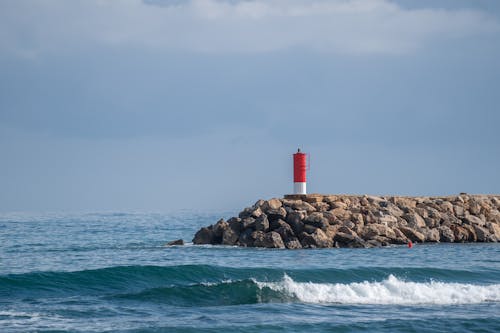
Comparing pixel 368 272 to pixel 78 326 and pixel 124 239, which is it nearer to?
pixel 78 326

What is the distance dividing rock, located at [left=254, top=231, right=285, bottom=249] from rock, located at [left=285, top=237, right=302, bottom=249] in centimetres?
21

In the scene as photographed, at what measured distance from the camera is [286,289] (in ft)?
54.6

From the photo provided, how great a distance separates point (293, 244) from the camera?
24.1m

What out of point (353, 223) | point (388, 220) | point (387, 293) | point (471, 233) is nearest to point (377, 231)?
point (353, 223)

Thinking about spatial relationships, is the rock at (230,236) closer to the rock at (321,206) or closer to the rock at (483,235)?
the rock at (321,206)

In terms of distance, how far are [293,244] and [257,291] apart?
305 inches

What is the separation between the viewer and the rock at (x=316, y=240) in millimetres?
23828

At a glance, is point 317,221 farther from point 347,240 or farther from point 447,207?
point 447,207

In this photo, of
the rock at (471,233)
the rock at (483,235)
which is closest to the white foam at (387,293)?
the rock at (471,233)

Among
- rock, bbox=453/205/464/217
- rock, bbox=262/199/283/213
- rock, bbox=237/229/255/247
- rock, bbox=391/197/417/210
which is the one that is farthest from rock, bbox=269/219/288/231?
rock, bbox=453/205/464/217

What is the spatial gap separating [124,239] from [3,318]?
768 inches

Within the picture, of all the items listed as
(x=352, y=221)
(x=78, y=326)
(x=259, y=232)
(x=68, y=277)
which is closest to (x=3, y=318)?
(x=78, y=326)

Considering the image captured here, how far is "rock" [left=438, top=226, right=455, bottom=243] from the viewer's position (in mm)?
26422

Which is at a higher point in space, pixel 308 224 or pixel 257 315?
pixel 308 224
